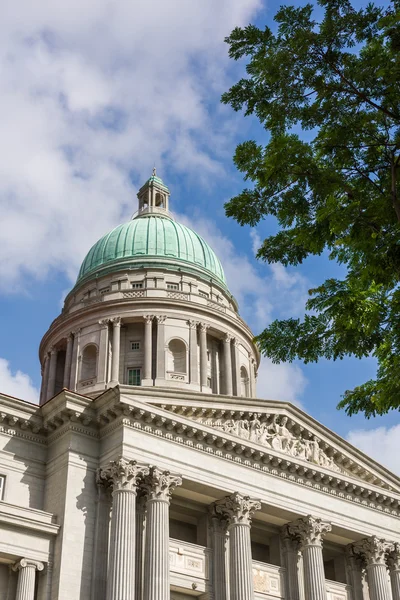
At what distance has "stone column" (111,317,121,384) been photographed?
50156 mm

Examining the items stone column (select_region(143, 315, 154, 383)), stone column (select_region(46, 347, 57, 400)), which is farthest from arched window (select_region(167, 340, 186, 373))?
stone column (select_region(46, 347, 57, 400))

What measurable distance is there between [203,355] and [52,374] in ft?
35.0

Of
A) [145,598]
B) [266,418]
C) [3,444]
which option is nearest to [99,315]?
[266,418]

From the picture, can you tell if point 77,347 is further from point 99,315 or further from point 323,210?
Answer: point 323,210

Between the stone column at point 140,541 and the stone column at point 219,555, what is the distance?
155 inches

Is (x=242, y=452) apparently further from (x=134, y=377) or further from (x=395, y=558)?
(x=134, y=377)

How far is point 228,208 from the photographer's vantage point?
747 inches

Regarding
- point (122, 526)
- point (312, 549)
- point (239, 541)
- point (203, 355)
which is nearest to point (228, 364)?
point (203, 355)

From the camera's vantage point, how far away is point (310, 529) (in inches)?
1395

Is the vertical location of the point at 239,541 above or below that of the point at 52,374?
below

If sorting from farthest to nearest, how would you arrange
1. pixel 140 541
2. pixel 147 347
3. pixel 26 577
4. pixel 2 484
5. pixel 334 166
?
pixel 147 347 → pixel 140 541 → pixel 2 484 → pixel 26 577 → pixel 334 166

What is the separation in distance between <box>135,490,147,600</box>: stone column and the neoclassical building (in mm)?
42

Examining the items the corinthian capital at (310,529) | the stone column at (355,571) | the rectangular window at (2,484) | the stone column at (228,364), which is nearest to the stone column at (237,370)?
the stone column at (228,364)

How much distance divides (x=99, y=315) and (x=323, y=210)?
123 feet
